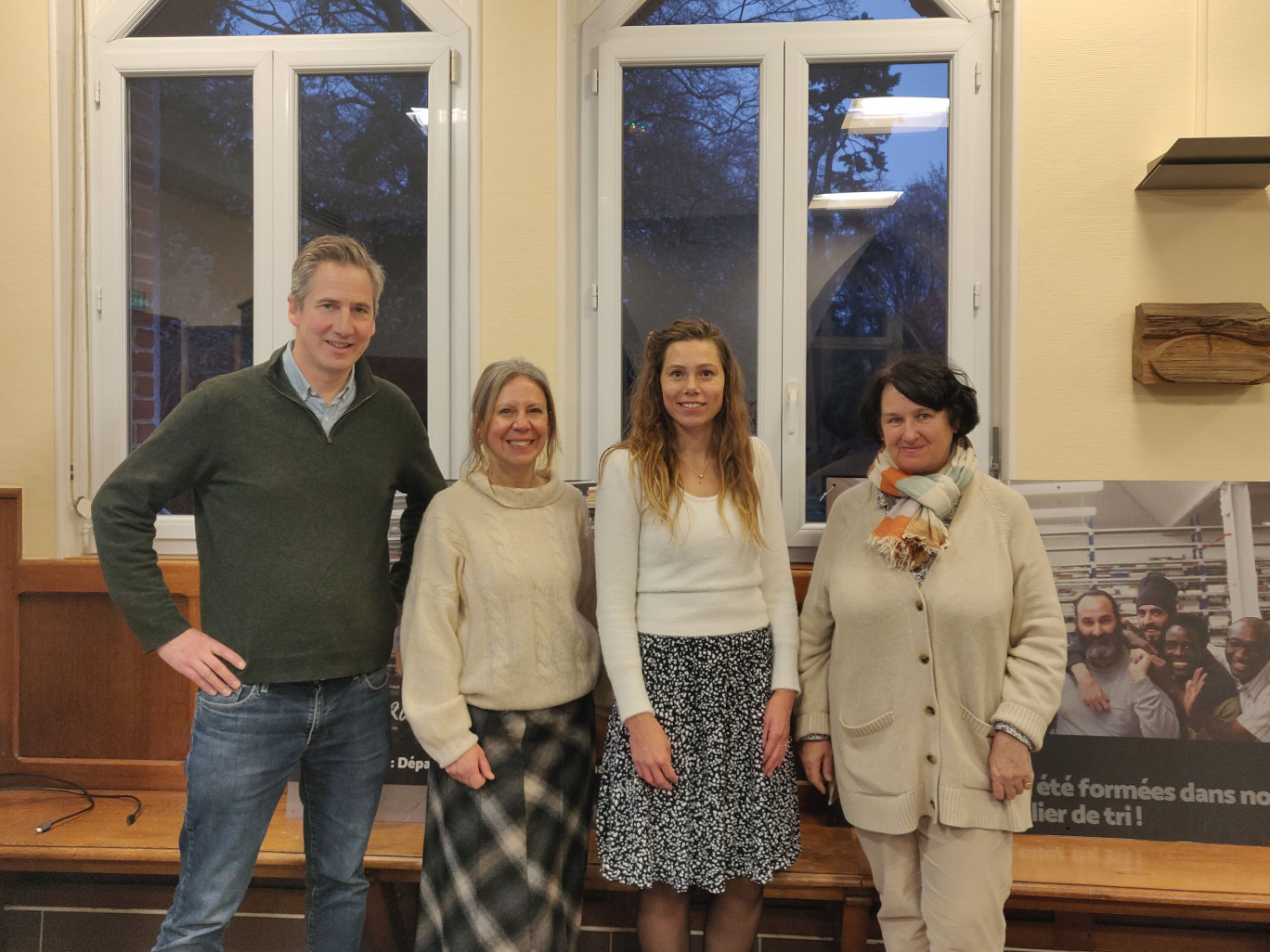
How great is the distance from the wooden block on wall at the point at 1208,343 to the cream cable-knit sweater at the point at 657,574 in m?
1.37

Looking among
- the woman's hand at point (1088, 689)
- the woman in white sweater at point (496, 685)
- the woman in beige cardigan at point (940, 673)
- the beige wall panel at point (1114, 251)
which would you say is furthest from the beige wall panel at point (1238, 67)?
the woman in white sweater at point (496, 685)

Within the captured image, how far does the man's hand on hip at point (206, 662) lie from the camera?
1582mm

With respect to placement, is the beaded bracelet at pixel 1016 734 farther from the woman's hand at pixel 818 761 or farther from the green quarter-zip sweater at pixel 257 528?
the green quarter-zip sweater at pixel 257 528

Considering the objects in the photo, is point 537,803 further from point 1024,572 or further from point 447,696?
point 1024,572

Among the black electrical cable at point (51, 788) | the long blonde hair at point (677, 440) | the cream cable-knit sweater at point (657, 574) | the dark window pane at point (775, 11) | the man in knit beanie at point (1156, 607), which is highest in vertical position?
the dark window pane at point (775, 11)

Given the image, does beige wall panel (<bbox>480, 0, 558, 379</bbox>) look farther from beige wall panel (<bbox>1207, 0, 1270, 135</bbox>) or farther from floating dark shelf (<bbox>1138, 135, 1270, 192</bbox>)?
beige wall panel (<bbox>1207, 0, 1270, 135</bbox>)

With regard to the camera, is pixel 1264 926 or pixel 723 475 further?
pixel 1264 926

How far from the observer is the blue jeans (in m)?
1.59

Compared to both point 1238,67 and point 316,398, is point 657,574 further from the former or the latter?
point 1238,67

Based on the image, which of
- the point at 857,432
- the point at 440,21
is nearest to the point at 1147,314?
the point at 857,432

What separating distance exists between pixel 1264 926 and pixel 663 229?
2.46 m

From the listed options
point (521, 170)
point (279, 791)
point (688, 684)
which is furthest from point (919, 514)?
point (521, 170)

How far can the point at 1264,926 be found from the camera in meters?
2.21

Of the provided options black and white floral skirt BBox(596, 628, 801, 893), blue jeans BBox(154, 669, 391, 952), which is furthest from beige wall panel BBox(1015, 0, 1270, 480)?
blue jeans BBox(154, 669, 391, 952)
